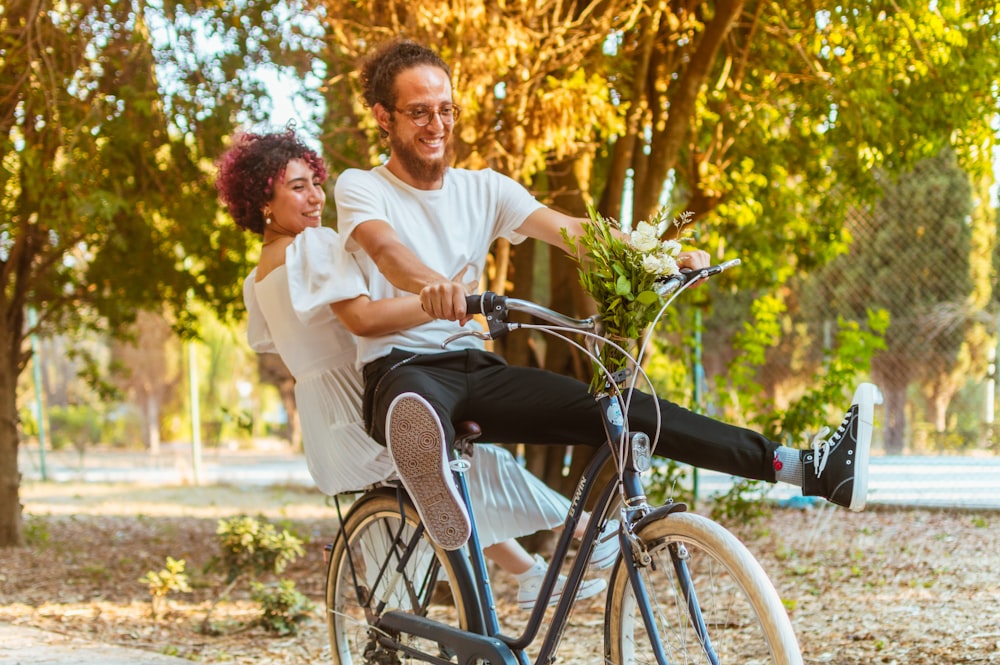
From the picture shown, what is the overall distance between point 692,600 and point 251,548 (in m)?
3.69

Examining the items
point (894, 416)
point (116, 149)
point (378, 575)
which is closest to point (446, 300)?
point (378, 575)

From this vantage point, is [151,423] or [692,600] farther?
[151,423]

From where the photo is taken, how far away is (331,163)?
6.61 metres

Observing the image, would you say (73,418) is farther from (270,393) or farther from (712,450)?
(712,450)

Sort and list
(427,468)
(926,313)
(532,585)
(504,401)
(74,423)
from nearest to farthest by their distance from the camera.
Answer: (427,468) → (504,401) → (532,585) → (926,313) → (74,423)

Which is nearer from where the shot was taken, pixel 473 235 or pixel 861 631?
pixel 473 235

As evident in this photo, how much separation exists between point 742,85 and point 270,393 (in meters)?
33.8

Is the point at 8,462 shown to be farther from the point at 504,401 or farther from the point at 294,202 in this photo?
the point at 504,401

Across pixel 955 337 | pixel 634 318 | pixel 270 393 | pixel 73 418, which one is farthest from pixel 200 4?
pixel 270 393

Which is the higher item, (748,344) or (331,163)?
(331,163)

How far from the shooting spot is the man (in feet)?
8.62

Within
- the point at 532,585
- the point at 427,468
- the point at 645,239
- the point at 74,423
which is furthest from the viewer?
the point at 74,423

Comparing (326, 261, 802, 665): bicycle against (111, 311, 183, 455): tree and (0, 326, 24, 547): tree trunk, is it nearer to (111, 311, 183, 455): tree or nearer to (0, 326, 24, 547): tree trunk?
(0, 326, 24, 547): tree trunk

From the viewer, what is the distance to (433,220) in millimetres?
3289
